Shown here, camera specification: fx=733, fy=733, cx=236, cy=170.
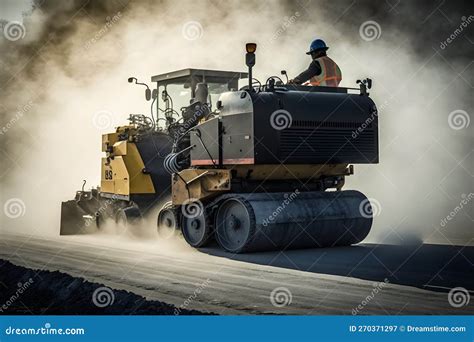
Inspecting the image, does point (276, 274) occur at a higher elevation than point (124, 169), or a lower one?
lower

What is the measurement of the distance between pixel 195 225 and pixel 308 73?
3.12 m

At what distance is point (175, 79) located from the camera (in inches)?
576

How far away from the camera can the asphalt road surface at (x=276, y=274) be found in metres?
7.16

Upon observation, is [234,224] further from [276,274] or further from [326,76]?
[326,76]

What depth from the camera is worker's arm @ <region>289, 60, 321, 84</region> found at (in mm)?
11890

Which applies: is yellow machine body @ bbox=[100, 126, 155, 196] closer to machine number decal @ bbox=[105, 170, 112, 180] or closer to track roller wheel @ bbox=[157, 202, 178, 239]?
machine number decal @ bbox=[105, 170, 112, 180]

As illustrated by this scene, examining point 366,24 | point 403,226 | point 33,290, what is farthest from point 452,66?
point 33,290

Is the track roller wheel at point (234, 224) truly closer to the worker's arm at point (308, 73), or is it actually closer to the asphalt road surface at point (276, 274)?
the asphalt road surface at point (276, 274)

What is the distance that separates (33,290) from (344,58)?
1018cm

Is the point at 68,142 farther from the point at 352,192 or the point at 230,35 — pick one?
the point at 352,192

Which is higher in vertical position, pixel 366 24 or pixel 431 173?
pixel 366 24

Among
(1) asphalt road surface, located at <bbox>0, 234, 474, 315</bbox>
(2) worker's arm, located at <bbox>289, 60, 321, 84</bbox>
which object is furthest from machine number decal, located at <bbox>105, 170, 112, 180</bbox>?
(2) worker's arm, located at <bbox>289, 60, 321, 84</bbox>

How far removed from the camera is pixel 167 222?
513 inches

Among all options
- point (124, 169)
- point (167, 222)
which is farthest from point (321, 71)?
point (124, 169)
